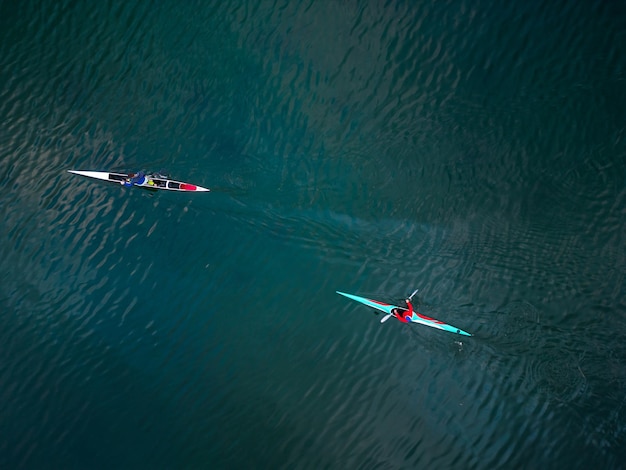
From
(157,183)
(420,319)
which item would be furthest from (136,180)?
(420,319)

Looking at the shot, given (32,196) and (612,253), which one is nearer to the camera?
(612,253)

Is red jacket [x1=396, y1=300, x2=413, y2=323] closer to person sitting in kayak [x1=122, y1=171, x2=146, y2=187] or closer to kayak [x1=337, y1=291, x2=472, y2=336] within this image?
kayak [x1=337, y1=291, x2=472, y2=336]

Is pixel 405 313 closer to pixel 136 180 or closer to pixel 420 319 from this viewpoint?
pixel 420 319

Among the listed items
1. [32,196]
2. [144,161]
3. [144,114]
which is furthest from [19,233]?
[144,114]

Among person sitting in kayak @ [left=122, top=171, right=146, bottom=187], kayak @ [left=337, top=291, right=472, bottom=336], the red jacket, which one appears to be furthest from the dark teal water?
person sitting in kayak @ [left=122, top=171, right=146, bottom=187]

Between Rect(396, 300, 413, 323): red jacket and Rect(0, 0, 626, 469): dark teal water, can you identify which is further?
Rect(0, 0, 626, 469): dark teal water

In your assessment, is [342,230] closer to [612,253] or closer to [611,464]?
[612,253]
